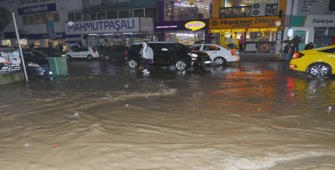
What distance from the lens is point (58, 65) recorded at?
46.8ft

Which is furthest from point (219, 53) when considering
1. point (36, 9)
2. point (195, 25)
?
point (36, 9)

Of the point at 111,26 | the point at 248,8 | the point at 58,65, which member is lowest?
the point at 58,65

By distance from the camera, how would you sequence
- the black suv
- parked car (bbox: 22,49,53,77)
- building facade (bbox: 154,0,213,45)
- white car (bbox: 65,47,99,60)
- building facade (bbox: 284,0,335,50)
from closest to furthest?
1. parked car (bbox: 22,49,53,77)
2. the black suv
3. building facade (bbox: 284,0,335,50)
4. white car (bbox: 65,47,99,60)
5. building facade (bbox: 154,0,213,45)

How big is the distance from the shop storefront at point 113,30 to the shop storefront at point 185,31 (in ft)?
4.84

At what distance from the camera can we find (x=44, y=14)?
42.2m

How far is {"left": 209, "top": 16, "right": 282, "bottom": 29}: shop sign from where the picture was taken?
2562cm

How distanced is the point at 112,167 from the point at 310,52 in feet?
36.0

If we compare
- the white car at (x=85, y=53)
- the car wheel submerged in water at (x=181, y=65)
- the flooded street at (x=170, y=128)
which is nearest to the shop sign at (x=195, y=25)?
the white car at (x=85, y=53)

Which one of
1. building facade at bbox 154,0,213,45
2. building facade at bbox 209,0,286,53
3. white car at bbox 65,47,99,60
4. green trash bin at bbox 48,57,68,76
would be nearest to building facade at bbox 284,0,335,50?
building facade at bbox 209,0,286,53

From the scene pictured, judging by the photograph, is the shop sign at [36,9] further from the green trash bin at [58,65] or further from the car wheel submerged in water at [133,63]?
the green trash bin at [58,65]

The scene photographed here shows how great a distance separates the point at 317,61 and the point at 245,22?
15640 mm

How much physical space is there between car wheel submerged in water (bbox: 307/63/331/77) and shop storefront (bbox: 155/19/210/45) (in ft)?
57.8

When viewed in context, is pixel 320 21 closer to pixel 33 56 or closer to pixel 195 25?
pixel 195 25

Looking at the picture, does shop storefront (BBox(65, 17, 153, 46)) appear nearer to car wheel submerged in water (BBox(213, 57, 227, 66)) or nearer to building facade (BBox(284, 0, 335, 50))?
car wheel submerged in water (BBox(213, 57, 227, 66))
